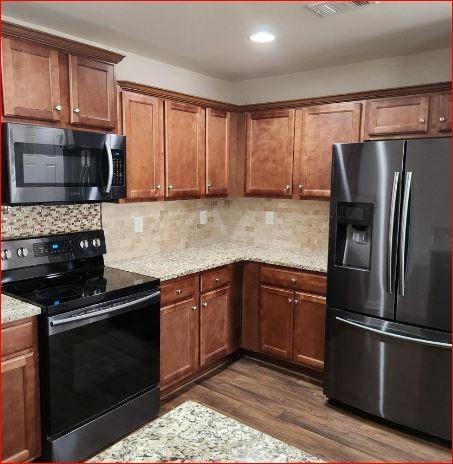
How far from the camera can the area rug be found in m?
0.98

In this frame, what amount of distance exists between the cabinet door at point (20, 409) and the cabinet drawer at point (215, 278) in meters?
1.33

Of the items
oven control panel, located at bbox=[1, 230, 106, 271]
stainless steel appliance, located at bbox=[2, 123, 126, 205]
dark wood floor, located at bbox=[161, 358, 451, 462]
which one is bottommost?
dark wood floor, located at bbox=[161, 358, 451, 462]

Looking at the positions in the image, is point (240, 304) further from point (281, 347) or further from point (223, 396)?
point (223, 396)

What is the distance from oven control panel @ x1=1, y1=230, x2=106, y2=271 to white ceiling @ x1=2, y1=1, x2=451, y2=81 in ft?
4.12

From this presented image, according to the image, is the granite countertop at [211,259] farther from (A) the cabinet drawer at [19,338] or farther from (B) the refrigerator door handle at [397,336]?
(A) the cabinet drawer at [19,338]

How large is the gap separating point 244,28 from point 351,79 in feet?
3.96

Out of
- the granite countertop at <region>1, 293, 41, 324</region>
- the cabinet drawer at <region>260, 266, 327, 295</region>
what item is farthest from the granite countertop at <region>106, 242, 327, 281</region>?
the granite countertop at <region>1, 293, 41, 324</region>

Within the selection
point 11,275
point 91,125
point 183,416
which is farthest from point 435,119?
point 11,275

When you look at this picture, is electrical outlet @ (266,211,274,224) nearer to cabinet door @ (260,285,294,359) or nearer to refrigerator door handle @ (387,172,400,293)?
cabinet door @ (260,285,294,359)

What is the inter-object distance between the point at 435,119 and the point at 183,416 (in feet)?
8.31

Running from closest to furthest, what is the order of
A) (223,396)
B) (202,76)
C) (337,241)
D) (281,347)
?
(337,241) → (223,396) → (281,347) → (202,76)

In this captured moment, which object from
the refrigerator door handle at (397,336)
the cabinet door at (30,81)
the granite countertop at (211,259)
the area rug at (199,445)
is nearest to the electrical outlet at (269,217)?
the granite countertop at (211,259)

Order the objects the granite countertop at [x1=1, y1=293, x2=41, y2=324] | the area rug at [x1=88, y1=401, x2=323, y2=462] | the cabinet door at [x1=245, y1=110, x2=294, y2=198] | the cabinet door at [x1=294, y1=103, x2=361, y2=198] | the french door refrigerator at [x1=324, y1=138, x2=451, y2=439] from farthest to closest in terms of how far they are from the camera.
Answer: the cabinet door at [x1=245, y1=110, x2=294, y2=198], the cabinet door at [x1=294, y1=103, x2=361, y2=198], the french door refrigerator at [x1=324, y1=138, x2=451, y2=439], the granite countertop at [x1=1, y1=293, x2=41, y2=324], the area rug at [x1=88, y1=401, x2=323, y2=462]

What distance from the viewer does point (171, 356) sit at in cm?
293
